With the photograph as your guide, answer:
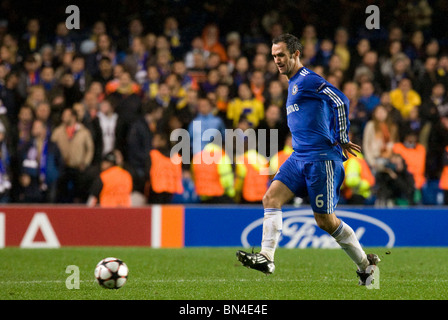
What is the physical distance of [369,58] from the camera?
49.7 ft

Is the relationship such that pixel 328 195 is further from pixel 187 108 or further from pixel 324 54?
pixel 324 54

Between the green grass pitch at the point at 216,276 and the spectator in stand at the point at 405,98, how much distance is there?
347 centimetres

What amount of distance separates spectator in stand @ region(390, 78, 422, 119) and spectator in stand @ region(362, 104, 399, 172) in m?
1.03

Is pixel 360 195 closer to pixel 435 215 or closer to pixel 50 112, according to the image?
pixel 435 215

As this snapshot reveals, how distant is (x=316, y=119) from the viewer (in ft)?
23.3

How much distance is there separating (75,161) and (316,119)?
6.82m

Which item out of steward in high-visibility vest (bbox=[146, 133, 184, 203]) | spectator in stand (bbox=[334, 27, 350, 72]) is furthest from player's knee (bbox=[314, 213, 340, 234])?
spectator in stand (bbox=[334, 27, 350, 72])

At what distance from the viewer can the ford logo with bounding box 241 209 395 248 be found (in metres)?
12.2

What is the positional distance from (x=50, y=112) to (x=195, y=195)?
2.87m

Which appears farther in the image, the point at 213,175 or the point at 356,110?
the point at 356,110

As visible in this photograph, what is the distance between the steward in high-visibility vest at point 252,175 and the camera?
41.9 ft

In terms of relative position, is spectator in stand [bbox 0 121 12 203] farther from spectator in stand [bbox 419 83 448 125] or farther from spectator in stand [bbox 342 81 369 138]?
spectator in stand [bbox 419 83 448 125]

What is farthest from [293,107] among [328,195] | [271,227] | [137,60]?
[137,60]
